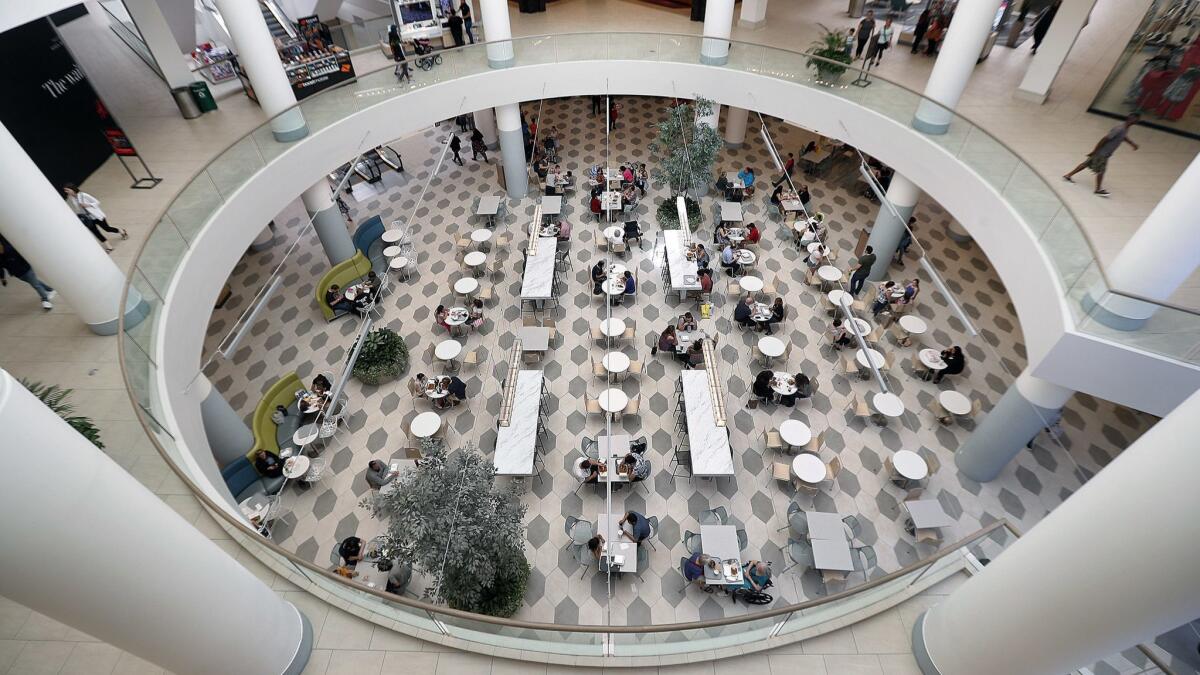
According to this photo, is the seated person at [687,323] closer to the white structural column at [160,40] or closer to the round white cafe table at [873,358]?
the round white cafe table at [873,358]

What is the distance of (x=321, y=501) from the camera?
32.9 ft

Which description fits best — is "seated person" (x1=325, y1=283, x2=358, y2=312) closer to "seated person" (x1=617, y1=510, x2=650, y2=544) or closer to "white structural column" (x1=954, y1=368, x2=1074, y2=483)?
"seated person" (x1=617, y1=510, x2=650, y2=544)

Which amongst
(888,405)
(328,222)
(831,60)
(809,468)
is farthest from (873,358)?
(328,222)

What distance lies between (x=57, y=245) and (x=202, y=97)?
7388 millimetres

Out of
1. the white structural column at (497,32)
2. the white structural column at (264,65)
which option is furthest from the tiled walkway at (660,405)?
the white structural column at (264,65)

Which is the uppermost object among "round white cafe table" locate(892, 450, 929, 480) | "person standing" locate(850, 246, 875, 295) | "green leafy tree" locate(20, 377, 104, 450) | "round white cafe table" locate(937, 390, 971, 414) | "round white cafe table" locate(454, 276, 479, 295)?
"green leafy tree" locate(20, 377, 104, 450)

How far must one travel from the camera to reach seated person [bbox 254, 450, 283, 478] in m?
9.88

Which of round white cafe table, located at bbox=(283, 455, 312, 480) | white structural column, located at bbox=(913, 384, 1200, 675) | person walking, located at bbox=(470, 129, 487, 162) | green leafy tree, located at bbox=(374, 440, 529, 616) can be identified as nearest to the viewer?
white structural column, located at bbox=(913, 384, 1200, 675)

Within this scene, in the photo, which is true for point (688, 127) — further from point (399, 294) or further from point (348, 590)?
point (348, 590)

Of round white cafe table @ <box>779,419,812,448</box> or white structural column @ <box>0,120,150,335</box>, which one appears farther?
round white cafe table @ <box>779,419,812,448</box>

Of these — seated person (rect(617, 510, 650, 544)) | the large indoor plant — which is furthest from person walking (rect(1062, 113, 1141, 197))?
the large indoor plant

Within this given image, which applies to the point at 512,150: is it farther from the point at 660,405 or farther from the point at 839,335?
the point at 839,335

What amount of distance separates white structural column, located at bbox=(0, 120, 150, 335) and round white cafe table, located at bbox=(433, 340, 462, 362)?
504 cm

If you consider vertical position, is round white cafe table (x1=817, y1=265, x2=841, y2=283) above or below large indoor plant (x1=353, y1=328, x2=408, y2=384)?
above
